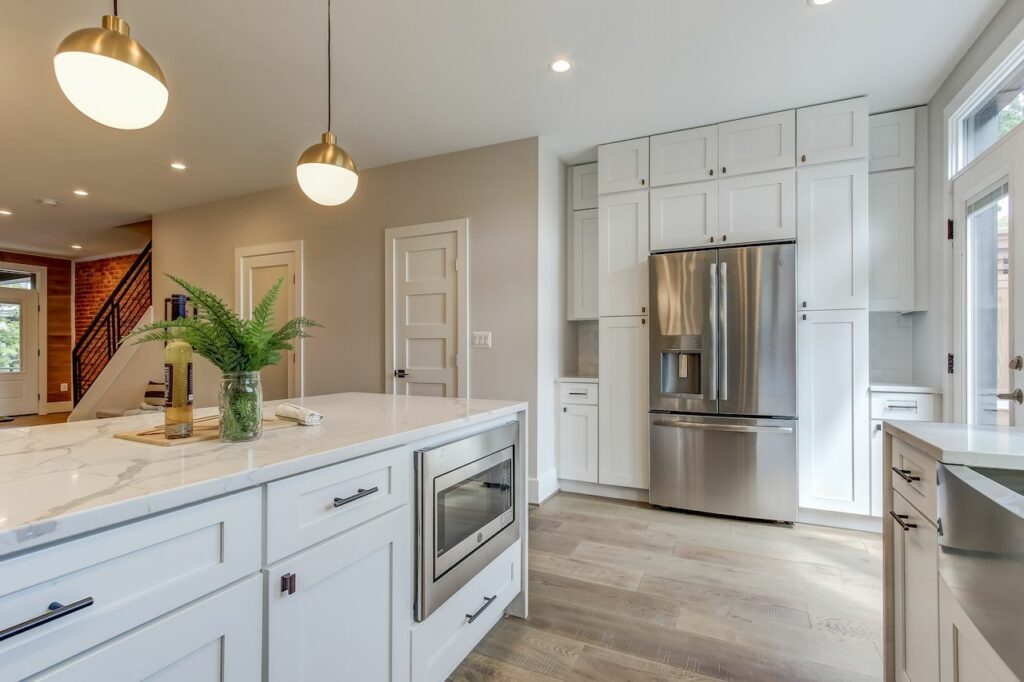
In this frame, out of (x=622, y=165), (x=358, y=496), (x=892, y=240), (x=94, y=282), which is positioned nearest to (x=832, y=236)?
(x=892, y=240)

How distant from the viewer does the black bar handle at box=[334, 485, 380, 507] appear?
114cm

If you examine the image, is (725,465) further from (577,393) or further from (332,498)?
(332,498)

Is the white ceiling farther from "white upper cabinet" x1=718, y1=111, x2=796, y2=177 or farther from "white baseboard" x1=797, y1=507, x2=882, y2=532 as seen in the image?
"white baseboard" x1=797, y1=507, x2=882, y2=532

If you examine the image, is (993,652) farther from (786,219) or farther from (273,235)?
(273,235)

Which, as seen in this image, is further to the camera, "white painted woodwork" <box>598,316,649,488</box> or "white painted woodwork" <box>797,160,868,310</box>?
"white painted woodwork" <box>598,316,649,488</box>

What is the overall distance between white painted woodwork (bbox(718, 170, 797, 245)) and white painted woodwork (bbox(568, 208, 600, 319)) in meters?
1.02

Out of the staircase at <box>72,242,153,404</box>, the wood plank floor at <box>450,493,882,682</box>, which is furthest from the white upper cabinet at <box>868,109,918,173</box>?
the staircase at <box>72,242,153,404</box>

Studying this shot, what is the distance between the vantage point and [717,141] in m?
3.40

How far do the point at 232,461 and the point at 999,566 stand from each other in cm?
144

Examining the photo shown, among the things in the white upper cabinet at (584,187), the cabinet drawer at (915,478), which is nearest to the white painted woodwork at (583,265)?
the white upper cabinet at (584,187)

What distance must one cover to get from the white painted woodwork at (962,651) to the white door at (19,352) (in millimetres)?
10735

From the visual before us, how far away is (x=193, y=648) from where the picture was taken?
82 centimetres

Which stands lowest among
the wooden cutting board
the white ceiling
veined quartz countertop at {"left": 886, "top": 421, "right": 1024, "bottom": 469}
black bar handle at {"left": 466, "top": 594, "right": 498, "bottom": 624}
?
black bar handle at {"left": 466, "top": 594, "right": 498, "bottom": 624}

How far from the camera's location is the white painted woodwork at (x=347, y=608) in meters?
0.99
